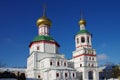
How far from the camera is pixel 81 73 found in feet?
166

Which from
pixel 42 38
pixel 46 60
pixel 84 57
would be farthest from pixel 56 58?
pixel 84 57

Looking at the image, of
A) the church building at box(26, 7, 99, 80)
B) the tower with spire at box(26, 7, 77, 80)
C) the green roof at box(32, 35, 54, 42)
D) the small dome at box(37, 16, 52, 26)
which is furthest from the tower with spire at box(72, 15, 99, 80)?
the small dome at box(37, 16, 52, 26)

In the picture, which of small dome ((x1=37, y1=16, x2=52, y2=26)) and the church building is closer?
the church building

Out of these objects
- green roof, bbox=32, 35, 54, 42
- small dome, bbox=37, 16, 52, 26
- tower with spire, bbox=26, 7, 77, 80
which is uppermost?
small dome, bbox=37, 16, 52, 26

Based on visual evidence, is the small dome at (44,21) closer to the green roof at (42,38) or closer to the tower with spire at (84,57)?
the green roof at (42,38)

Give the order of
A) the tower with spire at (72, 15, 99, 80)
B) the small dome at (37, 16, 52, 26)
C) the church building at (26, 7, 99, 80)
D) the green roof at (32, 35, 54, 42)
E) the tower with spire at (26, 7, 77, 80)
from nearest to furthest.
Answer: the tower with spire at (26, 7, 77, 80), the church building at (26, 7, 99, 80), the tower with spire at (72, 15, 99, 80), the green roof at (32, 35, 54, 42), the small dome at (37, 16, 52, 26)

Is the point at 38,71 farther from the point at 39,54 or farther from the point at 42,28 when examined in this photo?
the point at 42,28

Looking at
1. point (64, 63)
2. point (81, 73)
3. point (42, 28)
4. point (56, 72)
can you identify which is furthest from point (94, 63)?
point (42, 28)

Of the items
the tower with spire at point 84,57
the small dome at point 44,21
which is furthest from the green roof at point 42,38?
the tower with spire at point 84,57

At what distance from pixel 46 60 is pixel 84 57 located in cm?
897

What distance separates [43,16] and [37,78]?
1571 cm

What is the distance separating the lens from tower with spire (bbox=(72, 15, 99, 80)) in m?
50.2

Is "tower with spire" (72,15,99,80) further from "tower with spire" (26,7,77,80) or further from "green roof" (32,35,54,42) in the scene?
"green roof" (32,35,54,42)

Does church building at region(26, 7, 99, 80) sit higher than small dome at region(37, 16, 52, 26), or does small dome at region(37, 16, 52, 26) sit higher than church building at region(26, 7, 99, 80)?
small dome at region(37, 16, 52, 26)
